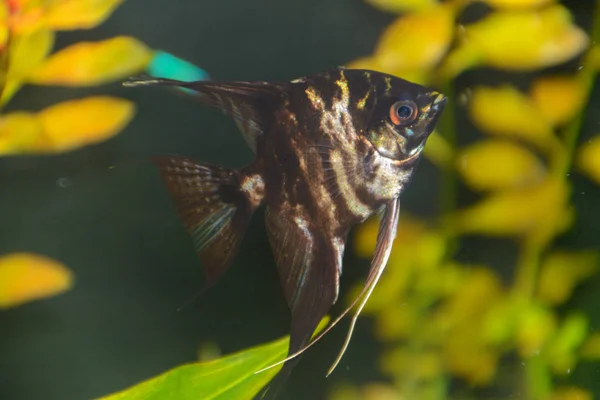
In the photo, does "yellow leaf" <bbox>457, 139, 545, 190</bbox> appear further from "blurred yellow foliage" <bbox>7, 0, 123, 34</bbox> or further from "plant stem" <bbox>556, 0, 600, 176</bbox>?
"blurred yellow foliage" <bbox>7, 0, 123, 34</bbox>

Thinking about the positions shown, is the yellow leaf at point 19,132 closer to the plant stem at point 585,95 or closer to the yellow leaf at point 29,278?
the yellow leaf at point 29,278

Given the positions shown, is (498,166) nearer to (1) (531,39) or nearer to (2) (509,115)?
(2) (509,115)

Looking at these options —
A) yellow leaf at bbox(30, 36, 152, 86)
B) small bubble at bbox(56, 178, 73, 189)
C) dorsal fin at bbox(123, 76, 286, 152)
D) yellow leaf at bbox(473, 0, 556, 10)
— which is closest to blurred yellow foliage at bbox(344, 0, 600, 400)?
yellow leaf at bbox(473, 0, 556, 10)

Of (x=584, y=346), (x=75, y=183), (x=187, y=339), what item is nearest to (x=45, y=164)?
(x=75, y=183)

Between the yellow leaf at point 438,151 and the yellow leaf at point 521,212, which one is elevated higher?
the yellow leaf at point 438,151

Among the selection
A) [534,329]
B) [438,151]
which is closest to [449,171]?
[438,151]

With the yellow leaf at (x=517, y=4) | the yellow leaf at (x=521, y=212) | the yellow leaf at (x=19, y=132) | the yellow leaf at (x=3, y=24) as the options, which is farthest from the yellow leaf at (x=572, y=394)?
the yellow leaf at (x=3, y=24)
